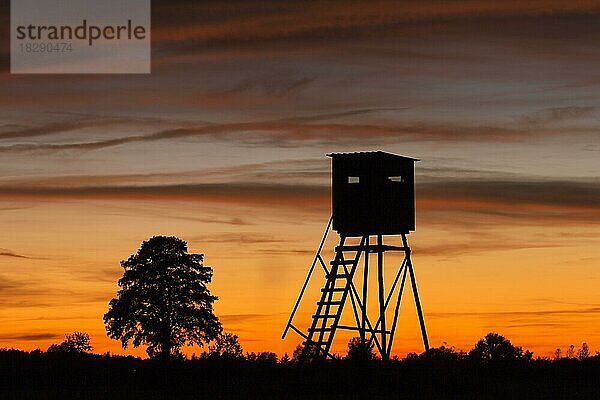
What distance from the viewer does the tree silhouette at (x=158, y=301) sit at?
51.9m

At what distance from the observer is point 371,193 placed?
40.2 m

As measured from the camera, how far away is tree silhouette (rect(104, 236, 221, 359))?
2042 inches

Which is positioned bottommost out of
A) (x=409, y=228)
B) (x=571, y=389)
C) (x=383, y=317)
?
(x=571, y=389)

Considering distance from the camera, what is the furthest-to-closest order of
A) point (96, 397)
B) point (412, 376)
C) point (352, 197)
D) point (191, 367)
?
point (352, 197) → point (191, 367) → point (412, 376) → point (96, 397)

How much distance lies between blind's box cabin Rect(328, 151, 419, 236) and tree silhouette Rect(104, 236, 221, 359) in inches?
533

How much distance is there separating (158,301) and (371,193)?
51.8 ft

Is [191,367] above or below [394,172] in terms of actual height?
below

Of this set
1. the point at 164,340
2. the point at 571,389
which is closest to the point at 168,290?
the point at 164,340

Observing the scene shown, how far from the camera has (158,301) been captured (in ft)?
171

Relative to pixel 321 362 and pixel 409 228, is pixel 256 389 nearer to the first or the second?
pixel 321 362

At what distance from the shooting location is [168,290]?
5219 centimetres

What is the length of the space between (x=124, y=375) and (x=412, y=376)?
9526 mm

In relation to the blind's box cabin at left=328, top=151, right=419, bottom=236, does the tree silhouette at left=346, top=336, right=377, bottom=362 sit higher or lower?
lower

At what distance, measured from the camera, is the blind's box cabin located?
40.3m
